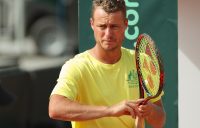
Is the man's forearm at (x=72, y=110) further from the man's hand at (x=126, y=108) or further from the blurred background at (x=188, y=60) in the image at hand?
the blurred background at (x=188, y=60)

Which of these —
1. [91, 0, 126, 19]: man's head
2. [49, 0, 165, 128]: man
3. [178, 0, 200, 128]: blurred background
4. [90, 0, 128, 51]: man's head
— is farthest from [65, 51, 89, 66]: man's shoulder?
[178, 0, 200, 128]: blurred background

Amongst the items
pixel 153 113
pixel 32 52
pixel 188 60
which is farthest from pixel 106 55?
pixel 32 52

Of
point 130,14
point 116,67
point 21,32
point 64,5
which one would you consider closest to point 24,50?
point 21,32

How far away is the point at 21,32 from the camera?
521cm

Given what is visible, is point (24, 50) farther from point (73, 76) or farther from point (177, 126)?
point (73, 76)

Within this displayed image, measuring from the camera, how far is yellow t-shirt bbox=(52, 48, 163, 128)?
8.70 ft

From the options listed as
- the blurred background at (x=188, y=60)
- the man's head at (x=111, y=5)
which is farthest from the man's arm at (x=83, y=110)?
the blurred background at (x=188, y=60)

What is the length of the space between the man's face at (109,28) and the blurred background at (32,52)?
2.48m

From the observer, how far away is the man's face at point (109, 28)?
8.56 feet

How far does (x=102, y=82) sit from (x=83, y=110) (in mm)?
181

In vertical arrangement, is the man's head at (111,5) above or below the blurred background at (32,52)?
above

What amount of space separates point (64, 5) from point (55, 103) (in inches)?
103

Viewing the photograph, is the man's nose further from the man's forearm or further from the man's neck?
the man's forearm

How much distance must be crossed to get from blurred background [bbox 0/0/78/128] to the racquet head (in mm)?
2472
